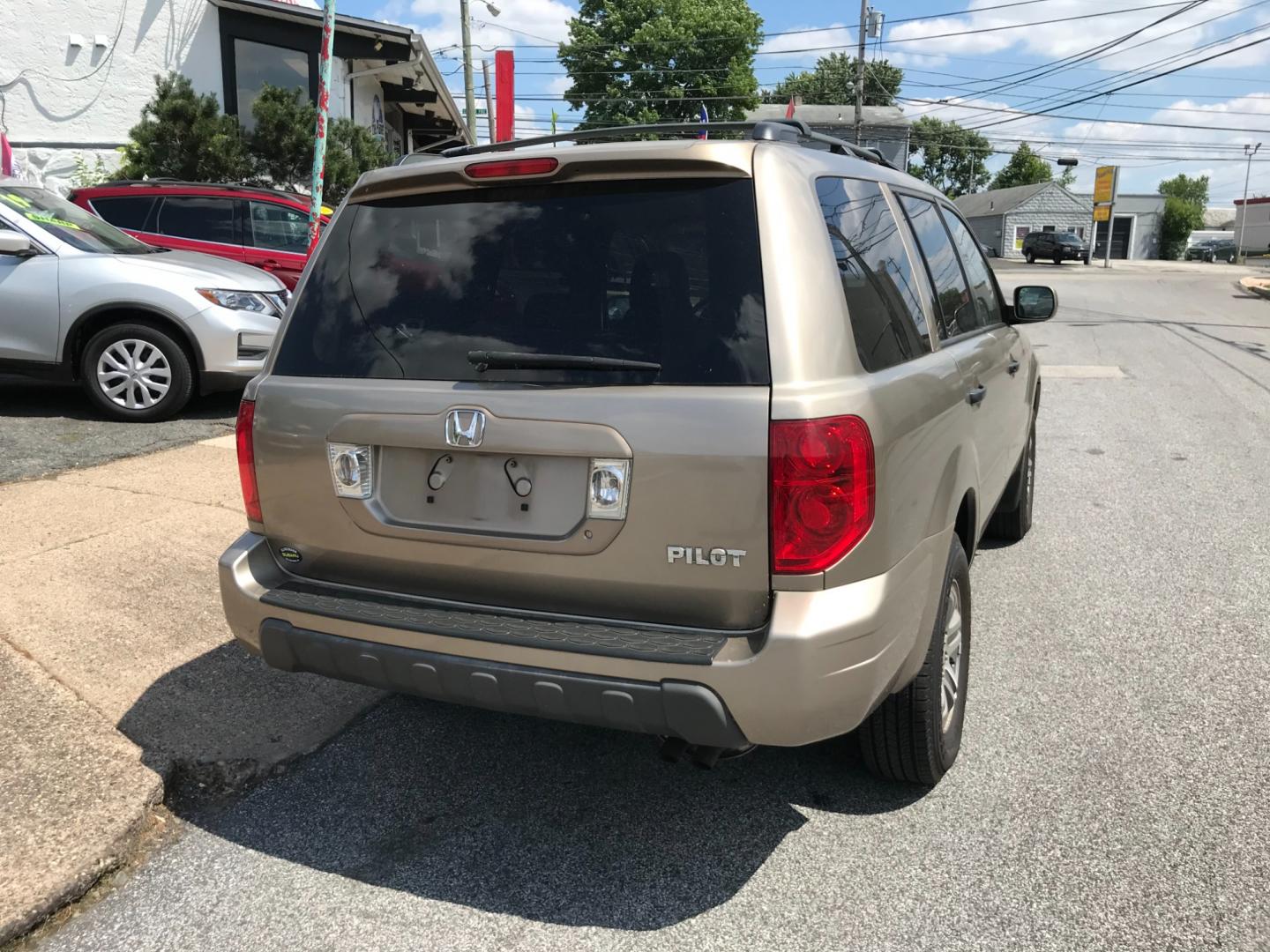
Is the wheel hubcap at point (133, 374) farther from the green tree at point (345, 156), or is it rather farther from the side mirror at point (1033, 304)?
the green tree at point (345, 156)

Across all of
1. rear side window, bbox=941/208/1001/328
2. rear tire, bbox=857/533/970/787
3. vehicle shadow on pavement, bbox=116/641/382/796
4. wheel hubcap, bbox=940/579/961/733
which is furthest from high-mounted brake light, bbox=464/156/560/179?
rear side window, bbox=941/208/1001/328

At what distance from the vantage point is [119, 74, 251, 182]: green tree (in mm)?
14430

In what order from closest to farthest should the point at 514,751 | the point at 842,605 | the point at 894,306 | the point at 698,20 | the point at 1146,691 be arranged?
the point at 842,605, the point at 894,306, the point at 514,751, the point at 1146,691, the point at 698,20

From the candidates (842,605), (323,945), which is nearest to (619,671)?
(842,605)

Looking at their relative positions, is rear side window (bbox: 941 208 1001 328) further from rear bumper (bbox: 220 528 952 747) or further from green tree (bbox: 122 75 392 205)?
green tree (bbox: 122 75 392 205)

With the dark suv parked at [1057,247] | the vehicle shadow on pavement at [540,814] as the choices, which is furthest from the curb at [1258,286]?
the vehicle shadow on pavement at [540,814]

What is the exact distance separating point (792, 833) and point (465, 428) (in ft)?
4.95

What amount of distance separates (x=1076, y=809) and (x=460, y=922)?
1805mm

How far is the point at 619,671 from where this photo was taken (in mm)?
2471

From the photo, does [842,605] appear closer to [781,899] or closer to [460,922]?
[781,899]

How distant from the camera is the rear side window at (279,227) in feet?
35.2

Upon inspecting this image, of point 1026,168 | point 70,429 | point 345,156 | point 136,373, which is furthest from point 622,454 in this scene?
point 1026,168

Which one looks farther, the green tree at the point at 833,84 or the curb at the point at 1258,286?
the green tree at the point at 833,84

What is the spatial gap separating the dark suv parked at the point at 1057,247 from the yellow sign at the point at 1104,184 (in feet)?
23.6
